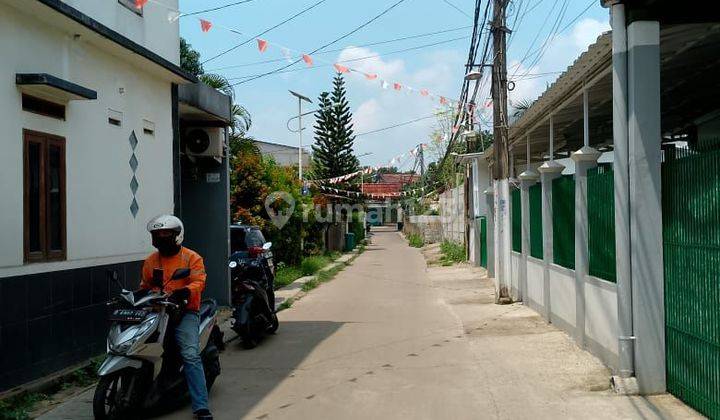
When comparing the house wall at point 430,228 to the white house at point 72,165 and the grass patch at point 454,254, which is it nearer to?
the grass patch at point 454,254

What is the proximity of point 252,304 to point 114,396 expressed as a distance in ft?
14.1

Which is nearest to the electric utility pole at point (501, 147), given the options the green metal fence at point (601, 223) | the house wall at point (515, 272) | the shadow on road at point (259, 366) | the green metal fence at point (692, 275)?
the house wall at point (515, 272)

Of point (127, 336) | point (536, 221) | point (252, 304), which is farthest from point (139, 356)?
point (536, 221)

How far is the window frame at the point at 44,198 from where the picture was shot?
7441mm

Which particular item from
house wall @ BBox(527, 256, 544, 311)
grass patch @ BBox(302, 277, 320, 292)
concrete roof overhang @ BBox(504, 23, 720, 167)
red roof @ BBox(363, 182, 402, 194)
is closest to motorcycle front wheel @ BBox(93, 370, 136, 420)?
concrete roof overhang @ BBox(504, 23, 720, 167)

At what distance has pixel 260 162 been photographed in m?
20.0

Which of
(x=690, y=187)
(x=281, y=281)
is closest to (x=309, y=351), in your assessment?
(x=690, y=187)

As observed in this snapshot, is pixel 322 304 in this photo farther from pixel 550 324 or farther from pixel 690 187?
pixel 690 187

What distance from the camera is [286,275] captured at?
2177cm

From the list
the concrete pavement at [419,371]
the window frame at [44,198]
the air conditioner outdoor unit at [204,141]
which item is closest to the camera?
the concrete pavement at [419,371]

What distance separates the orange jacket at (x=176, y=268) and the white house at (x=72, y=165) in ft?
1.27

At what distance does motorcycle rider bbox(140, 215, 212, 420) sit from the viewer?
627 cm

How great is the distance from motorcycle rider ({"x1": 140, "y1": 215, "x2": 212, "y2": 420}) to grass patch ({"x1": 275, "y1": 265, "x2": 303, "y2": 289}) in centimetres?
1296

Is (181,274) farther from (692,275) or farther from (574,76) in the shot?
(574,76)
